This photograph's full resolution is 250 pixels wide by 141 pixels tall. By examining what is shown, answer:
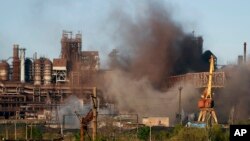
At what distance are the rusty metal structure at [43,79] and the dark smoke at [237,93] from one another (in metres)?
20.5

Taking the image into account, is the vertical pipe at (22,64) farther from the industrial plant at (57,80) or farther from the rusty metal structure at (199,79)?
the rusty metal structure at (199,79)

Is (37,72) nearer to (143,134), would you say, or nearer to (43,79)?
(43,79)

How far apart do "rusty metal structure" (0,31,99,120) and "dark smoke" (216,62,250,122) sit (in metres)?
20.5

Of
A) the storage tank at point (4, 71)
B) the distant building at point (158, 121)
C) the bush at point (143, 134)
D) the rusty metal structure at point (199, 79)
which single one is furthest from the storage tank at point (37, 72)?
the bush at point (143, 134)

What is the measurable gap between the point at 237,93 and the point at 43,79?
1191 inches

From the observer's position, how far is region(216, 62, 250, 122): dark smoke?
70062 mm

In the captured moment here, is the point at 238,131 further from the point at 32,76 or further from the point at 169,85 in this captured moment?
the point at 32,76

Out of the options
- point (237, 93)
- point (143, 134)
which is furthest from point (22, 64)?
point (143, 134)

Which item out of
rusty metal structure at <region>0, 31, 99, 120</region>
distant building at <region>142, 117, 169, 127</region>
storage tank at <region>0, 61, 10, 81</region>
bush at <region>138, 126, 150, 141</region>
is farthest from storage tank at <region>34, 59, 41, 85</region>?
bush at <region>138, 126, 150, 141</region>

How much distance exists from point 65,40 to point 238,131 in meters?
78.6

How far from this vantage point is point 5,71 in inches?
3327

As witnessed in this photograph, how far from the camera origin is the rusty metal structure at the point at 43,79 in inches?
3130

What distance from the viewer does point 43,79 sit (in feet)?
284

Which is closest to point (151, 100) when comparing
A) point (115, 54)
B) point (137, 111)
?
point (137, 111)
